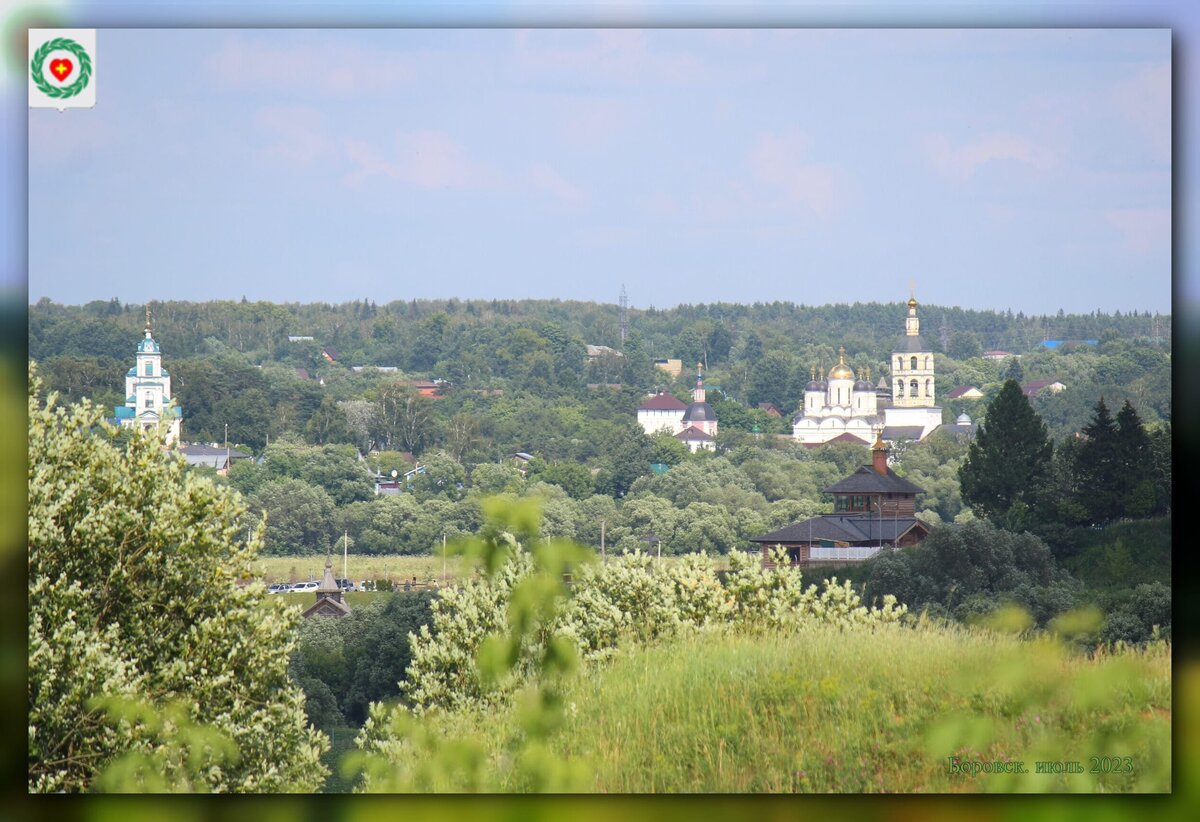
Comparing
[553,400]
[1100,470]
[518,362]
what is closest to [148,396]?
[518,362]

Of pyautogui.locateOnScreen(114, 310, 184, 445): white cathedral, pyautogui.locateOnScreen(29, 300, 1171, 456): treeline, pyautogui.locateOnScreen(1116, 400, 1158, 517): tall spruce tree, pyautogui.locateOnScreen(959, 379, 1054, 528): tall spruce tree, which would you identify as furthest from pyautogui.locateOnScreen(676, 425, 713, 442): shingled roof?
pyautogui.locateOnScreen(114, 310, 184, 445): white cathedral

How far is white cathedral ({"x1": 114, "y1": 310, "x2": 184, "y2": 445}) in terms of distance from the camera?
5898mm

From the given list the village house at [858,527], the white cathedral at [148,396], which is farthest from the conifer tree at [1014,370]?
the white cathedral at [148,396]

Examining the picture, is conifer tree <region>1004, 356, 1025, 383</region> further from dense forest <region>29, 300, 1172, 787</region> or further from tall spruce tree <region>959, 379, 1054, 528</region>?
tall spruce tree <region>959, 379, 1054, 528</region>

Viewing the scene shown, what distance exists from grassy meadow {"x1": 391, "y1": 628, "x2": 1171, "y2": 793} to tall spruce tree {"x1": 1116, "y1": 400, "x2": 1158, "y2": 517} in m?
0.58

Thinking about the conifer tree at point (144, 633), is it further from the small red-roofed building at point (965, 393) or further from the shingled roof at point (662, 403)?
the small red-roofed building at point (965, 393)

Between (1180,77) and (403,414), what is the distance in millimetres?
A: 3341

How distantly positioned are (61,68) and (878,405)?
3.49 m

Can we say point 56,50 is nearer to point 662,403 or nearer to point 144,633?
point 144,633

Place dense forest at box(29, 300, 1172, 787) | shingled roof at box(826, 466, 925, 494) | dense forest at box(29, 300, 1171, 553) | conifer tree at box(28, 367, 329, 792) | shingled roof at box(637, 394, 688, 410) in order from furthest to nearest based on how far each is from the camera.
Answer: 1. shingled roof at box(637, 394, 688, 410)
2. shingled roof at box(826, 466, 925, 494)
3. dense forest at box(29, 300, 1171, 553)
4. dense forest at box(29, 300, 1172, 787)
5. conifer tree at box(28, 367, 329, 792)

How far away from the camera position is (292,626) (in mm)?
5930

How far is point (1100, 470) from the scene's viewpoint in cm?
601

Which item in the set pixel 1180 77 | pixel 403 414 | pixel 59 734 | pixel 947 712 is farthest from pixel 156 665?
pixel 1180 77

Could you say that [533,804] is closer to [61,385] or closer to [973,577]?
[973,577]
